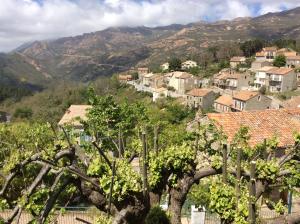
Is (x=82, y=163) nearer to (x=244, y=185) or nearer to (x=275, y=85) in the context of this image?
(x=244, y=185)

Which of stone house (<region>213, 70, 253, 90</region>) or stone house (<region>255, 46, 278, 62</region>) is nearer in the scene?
stone house (<region>213, 70, 253, 90</region>)

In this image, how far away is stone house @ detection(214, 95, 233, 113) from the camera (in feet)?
209

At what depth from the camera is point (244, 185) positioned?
8547 mm

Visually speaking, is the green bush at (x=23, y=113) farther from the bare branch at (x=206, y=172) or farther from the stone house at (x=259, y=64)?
the bare branch at (x=206, y=172)

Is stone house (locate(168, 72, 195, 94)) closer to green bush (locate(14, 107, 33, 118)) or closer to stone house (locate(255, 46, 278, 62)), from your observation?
stone house (locate(255, 46, 278, 62))

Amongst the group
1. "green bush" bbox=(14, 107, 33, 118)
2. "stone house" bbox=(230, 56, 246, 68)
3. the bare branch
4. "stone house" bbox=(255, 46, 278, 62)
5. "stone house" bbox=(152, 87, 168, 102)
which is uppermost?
the bare branch

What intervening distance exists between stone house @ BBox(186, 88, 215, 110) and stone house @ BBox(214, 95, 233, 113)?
1.97 meters

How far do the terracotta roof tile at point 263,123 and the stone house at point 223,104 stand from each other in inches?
1497

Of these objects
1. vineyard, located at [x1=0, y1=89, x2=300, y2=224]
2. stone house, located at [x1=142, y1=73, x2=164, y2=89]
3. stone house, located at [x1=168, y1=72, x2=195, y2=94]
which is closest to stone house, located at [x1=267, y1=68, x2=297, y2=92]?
stone house, located at [x1=168, y1=72, x2=195, y2=94]

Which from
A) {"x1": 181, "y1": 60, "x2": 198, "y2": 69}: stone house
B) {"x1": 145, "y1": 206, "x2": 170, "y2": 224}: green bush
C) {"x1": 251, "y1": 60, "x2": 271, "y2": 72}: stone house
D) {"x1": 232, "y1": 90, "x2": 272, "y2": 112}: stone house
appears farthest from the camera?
{"x1": 181, "y1": 60, "x2": 198, "y2": 69}: stone house

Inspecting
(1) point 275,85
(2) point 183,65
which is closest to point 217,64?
(2) point 183,65

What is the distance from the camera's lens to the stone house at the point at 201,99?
6950 centimetres

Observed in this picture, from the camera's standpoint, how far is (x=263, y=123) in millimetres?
23547

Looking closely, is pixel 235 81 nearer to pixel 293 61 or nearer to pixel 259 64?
pixel 259 64
